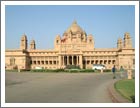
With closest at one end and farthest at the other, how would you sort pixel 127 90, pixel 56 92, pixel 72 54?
pixel 56 92
pixel 127 90
pixel 72 54

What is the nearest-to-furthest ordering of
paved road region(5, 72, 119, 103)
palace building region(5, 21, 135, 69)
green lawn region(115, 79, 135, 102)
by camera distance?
paved road region(5, 72, 119, 103) < green lawn region(115, 79, 135, 102) < palace building region(5, 21, 135, 69)

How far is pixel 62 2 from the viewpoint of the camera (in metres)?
7.79

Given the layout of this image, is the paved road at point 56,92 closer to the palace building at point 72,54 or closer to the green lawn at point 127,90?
the green lawn at point 127,90

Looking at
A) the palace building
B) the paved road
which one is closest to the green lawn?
the paved road

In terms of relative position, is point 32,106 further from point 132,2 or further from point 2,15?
point 132,2

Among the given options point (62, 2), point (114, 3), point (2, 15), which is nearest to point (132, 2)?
point (114, 3)

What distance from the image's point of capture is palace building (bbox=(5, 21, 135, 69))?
270 ft

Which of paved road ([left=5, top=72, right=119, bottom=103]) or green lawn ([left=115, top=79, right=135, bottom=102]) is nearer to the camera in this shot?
paved road ([left=5, top=72, right=119, bottom=103])

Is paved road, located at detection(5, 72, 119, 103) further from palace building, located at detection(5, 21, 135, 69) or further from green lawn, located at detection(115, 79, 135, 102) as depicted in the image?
palace building, located at detection(5, 21, 135, 69)

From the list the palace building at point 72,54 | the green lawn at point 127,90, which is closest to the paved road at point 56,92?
the green lawn at point 127,90

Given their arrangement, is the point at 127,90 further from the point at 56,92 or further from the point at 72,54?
the point at 72,54

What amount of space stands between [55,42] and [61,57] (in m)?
10.7

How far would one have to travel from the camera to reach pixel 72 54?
83688 mm

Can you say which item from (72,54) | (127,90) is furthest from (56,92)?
(72,54)
